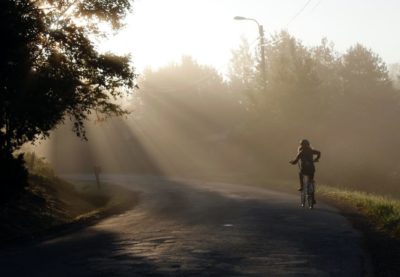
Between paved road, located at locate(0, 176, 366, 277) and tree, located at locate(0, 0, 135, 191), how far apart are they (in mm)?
4002

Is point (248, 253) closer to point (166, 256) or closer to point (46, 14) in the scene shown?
point (166, 256)

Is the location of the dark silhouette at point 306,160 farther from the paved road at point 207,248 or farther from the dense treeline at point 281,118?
the dense treeline at point 281,118

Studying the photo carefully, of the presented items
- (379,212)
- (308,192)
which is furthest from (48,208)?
(379,212)

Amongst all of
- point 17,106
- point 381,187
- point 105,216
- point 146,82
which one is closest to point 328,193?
point 105,216

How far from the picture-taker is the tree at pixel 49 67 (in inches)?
667

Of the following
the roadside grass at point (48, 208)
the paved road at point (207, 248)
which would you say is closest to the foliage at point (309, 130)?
the roadside grass at point (48, 208)

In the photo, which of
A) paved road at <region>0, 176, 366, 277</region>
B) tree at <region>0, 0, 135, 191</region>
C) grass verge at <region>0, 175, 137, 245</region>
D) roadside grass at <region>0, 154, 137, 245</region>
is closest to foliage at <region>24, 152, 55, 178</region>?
roadside grass at <region>0, 154, 137, 245</region>

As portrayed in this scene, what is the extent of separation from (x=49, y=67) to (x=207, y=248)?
Answer: 1031 cm

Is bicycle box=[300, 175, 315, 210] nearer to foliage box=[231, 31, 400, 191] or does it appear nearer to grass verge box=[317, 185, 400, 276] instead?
grass verge box=[317, 185, 400, 276]

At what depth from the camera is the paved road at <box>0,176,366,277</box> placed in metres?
9.16

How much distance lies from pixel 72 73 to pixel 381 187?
24.9 meters

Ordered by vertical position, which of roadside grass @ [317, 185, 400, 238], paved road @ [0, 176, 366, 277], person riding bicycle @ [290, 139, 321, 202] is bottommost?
paved road @ [0, 176, 366, 277]

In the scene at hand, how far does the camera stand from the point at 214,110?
7094cm

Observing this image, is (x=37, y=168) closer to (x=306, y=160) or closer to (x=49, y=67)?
(x=49, y=67)
